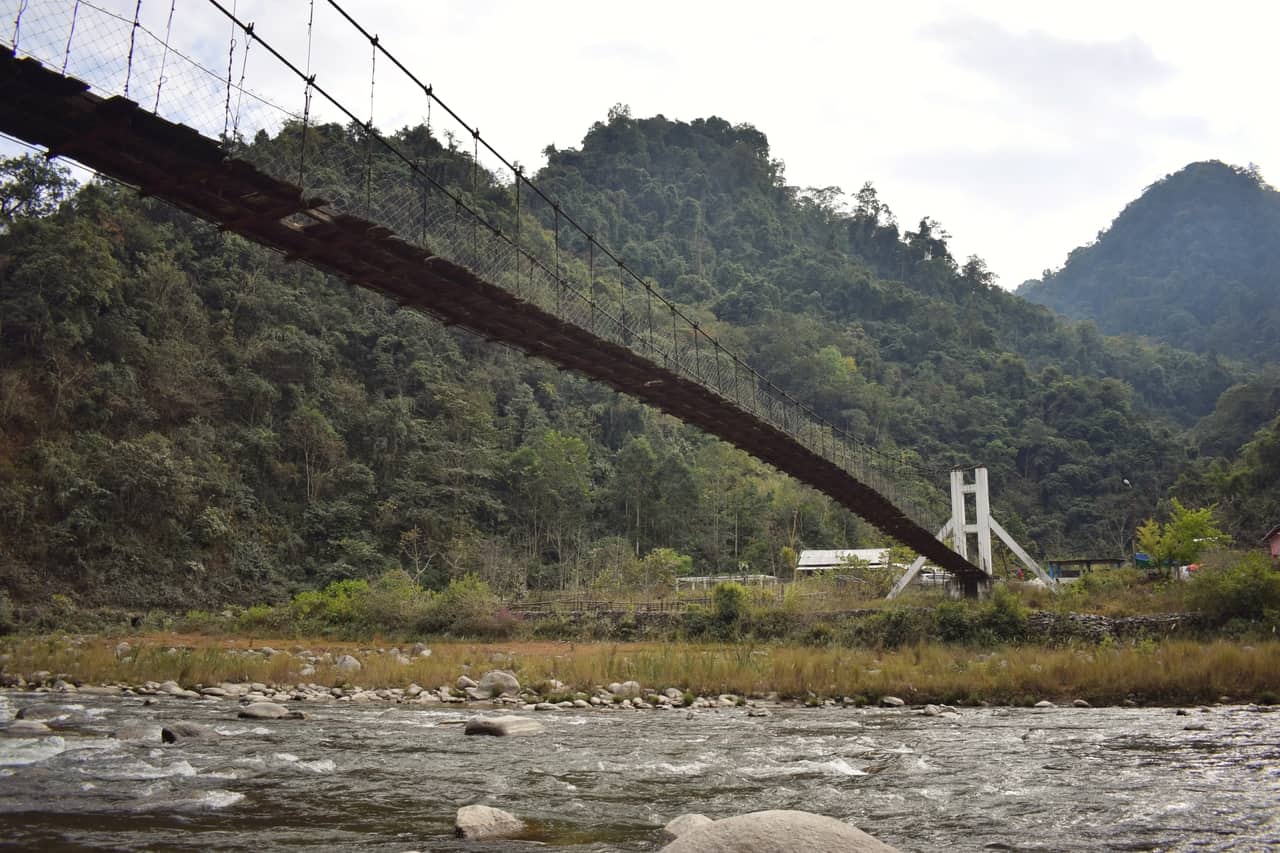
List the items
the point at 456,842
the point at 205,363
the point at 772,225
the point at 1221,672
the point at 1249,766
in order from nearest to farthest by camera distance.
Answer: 1. the point at 456,842
2. the point at 1249,766
3. the point at 1221,672
4. the point at 205,363
5. the point at 772,225

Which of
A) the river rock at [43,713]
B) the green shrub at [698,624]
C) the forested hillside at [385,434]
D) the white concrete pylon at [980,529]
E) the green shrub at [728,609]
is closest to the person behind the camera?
the river rock at [43,713]

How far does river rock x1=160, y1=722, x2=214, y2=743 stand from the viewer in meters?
8.62

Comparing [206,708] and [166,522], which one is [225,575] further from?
[206,708]

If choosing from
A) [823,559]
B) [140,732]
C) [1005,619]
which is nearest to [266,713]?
[140,732]

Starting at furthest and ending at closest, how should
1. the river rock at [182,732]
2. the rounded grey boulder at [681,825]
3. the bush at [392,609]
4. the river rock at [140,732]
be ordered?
the bush at [392,609], the river rock at [140,732], the river rock at [182,732], the rounded grey boulder at [681,825]

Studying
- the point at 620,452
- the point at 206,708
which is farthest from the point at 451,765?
the point at 620,452

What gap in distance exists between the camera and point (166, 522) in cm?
3108

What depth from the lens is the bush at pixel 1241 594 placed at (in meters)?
17.7

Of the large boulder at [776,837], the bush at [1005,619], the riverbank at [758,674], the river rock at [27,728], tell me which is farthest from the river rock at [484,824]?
the bush at [1005,619]

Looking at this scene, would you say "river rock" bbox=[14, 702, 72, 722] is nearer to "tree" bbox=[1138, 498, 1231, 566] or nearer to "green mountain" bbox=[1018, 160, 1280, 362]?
"tree" bbox=[1138, 498, 1231, 566]

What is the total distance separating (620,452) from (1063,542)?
26624 mm

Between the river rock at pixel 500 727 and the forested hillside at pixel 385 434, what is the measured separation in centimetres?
1074

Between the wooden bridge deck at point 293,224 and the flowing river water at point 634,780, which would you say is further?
the wooden bridge deck at point 293,224

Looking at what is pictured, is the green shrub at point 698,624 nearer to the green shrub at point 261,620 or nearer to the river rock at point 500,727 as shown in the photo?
the green shrub at point 261,620
